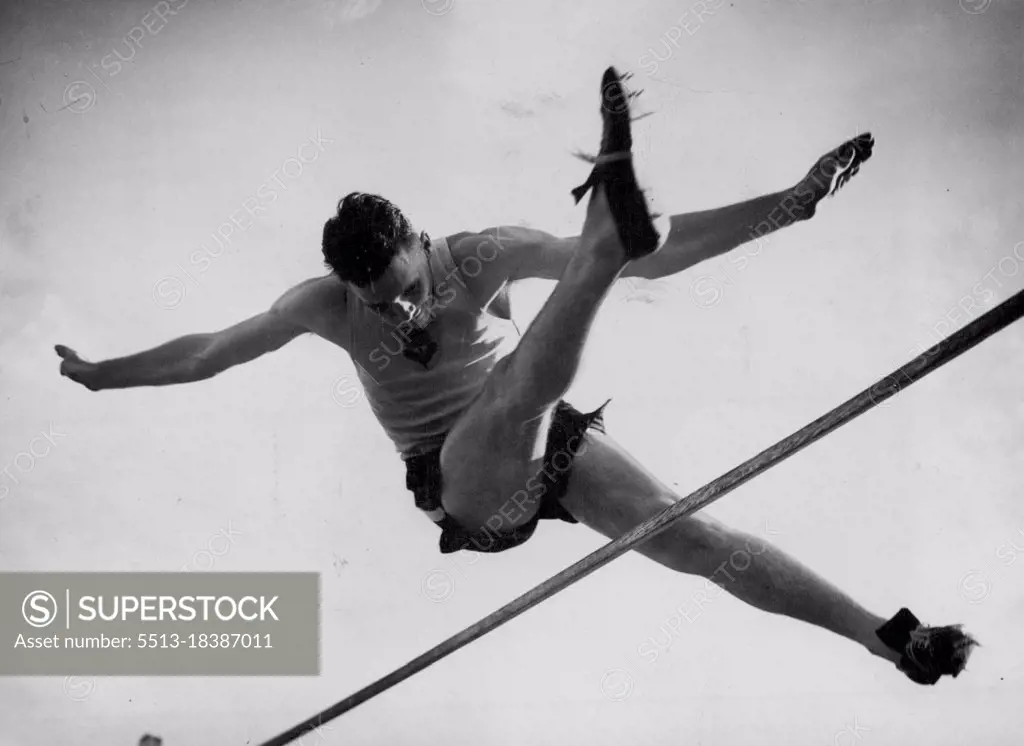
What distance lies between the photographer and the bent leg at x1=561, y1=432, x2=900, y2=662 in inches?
63.7

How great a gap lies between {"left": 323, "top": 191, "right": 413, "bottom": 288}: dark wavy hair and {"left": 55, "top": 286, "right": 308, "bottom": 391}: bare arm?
0.68 ft

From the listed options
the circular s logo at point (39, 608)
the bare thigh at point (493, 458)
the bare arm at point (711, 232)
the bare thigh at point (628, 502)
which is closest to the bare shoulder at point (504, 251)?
the bare arm at point (711, 232)

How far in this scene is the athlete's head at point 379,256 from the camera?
1609 mm

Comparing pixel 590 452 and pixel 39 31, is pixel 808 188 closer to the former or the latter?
pixel 590 452

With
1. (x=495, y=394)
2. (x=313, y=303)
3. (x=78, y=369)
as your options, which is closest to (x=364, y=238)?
(x=313, y=303)

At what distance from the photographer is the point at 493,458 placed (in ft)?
5.08

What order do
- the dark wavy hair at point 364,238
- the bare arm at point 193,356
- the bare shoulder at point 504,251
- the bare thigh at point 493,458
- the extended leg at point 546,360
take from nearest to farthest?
the extended leg at point 546,360 → the bare thigh at point 493,458 → the dark wavy hair at point 364,238 → the bare shoulder at point 504,251 → the bare arm at point 193,356

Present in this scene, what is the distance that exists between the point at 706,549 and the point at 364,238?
0.79 meters

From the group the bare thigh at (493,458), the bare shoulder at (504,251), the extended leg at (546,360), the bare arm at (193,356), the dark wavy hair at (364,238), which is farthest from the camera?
the bare arm at (193,356)

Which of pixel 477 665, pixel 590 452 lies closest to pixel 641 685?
pixel 477 665

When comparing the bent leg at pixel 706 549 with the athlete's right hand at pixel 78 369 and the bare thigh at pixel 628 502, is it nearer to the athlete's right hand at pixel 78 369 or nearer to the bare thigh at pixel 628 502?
the bare thigh at pixel 628 502

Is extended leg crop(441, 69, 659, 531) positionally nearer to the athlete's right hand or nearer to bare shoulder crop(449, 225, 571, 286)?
→ bare shoulder crop(449, 225, 571, 286)

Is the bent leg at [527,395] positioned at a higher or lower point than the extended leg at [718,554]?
higher

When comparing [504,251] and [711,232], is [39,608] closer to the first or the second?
[504,251]
